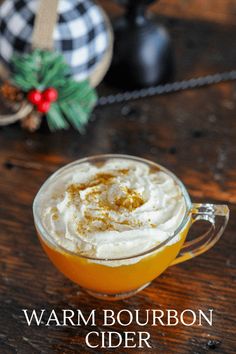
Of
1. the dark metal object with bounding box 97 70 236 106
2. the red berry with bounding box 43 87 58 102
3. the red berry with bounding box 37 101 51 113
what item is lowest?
the dark metal object with bounding box 97 70 236 106

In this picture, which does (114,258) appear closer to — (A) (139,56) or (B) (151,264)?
(B) (151,264)

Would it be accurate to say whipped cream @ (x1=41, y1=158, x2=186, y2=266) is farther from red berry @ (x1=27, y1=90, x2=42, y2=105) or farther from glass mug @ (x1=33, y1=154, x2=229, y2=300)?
red berry @ (x1=27, y1=90, x2=42, y2=105)

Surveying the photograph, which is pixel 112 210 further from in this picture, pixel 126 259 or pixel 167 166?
pixel 167 166

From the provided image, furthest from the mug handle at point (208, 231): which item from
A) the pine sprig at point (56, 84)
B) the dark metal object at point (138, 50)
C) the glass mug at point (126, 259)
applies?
the dark metal object at point (138, 50)

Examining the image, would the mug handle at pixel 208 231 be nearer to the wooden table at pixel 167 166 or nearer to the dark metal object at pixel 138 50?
the wooden table at pixel 167 166

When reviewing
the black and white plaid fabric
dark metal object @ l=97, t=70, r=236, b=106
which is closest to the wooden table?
dark metal object @ l=97, t=70, r=236, b=106

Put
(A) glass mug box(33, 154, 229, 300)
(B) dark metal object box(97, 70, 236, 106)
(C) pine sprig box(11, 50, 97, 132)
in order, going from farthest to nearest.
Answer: (B) dark metal object box(97, 70, 236, 106), (C) pine sprig box(11, 50, 97, 132), (A) glass mug box(33, 154, 229, 300)

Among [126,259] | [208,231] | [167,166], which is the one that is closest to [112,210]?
[126,259]
